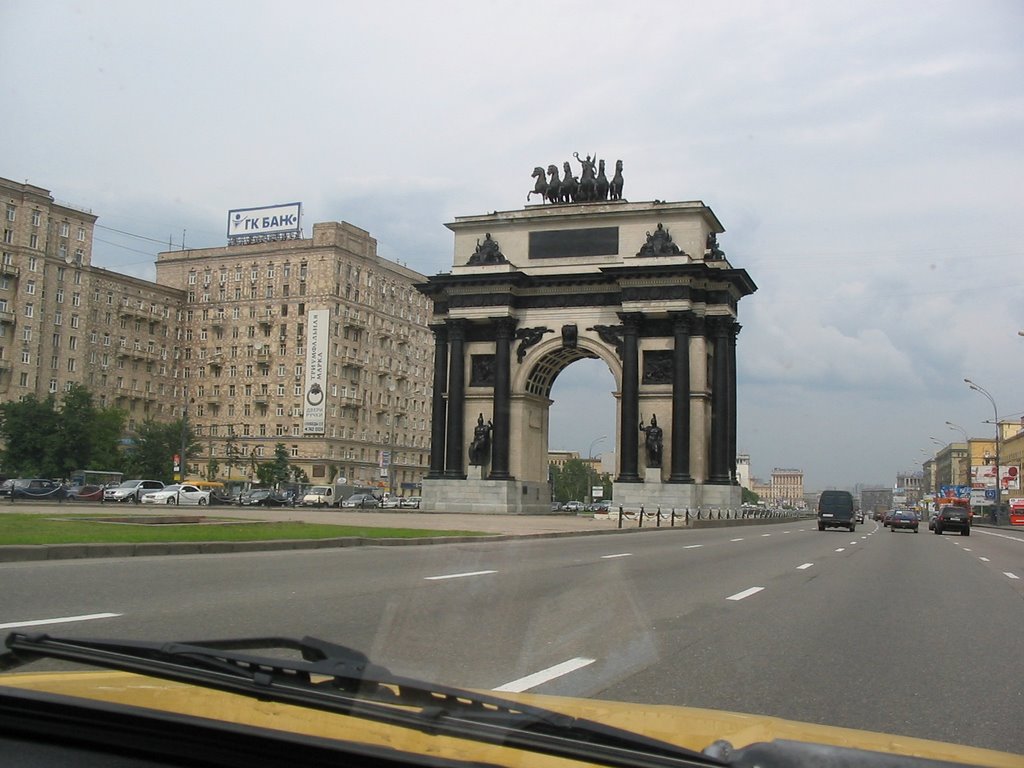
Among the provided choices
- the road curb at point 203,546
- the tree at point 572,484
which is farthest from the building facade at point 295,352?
the road curb at point 203,546

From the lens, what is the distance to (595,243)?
62625 millimetres

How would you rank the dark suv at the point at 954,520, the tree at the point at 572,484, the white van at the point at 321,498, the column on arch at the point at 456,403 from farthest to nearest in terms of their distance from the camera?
the tree at the point at 572,484, the white van at the point at 321,498, the column on arch at the point at 456,403, the dark suv at the point at 954,520

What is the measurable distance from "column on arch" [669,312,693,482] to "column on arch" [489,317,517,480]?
9752mm

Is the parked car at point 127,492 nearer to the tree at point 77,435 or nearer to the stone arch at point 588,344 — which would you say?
the tree at point 77,435

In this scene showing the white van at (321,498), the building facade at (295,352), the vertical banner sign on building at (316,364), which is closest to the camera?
the white van at (321,498)

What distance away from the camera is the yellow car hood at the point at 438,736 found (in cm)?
260

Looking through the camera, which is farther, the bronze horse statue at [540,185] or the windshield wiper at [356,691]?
the bronze horse statue at [540,185]

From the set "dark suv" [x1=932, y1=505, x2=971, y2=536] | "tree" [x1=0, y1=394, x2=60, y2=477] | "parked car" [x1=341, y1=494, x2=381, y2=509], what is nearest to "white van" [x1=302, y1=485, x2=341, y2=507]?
"parked car" [x1=341, y1=494, x2=381, y2=509]

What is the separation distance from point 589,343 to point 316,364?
41254mm

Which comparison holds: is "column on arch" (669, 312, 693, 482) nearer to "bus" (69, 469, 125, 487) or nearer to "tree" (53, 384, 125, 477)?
"bus" (69, 469, 125, 487)

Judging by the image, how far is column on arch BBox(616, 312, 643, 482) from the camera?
5962cm

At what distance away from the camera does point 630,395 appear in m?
59.9

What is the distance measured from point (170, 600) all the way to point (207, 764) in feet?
29.3

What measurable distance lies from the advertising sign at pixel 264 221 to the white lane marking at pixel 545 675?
99.0 m
